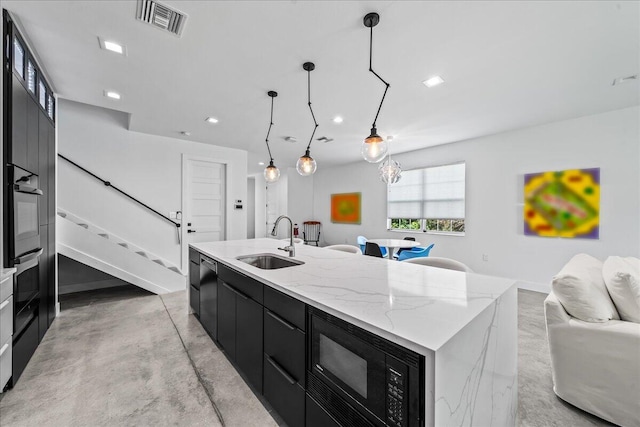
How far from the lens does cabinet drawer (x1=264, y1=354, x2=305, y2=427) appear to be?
1.33m

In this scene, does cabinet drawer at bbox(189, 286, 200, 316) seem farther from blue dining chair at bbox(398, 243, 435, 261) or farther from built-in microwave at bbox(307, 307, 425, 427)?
blue dining chair at bbox(398, 243, 435, 261)

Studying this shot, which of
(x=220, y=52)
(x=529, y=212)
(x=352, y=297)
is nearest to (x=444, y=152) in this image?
(x=529, y=212)

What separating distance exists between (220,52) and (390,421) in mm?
2776

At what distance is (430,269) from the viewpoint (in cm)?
183

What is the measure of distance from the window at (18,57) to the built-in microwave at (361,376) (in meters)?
2.88

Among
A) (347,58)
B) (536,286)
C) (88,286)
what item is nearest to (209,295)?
(347,58)

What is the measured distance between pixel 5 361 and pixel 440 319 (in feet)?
9.04

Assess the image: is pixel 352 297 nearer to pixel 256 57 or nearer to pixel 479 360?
pixel 479 360

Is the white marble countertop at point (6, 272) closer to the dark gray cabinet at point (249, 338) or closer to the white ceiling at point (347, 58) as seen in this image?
the dark gray cabinet at point (249, 338)

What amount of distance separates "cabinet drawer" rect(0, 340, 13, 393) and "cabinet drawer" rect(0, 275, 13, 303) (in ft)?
1.02

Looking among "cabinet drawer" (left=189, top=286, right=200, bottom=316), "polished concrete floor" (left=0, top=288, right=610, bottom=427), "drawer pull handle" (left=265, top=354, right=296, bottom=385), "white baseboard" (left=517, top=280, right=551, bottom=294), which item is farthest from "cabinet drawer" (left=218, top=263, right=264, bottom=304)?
"white baseboard" (left=517, top=280, right=551, bottom=294)

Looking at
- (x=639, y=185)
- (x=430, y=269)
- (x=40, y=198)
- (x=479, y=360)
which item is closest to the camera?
(x=479, y=360)

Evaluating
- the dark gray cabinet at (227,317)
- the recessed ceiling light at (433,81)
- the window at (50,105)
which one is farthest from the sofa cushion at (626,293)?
the window at (50,105)

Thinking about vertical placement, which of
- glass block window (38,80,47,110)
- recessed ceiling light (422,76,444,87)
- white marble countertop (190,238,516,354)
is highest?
recessed ceiling light (422,76,444,87)
